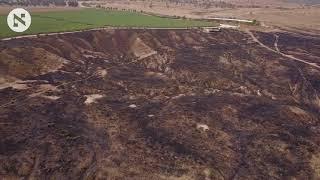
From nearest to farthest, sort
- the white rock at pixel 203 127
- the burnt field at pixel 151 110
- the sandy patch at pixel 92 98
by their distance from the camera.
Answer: the burnt field at pixel 151 110 < the white rock at pixel 203 127 < the sandy patch at pixel 92 98

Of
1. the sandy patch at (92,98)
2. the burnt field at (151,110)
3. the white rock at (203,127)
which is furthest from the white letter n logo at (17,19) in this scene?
the white rock at (203,127)

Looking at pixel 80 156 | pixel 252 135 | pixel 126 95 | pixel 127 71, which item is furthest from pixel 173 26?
pixel 80 156

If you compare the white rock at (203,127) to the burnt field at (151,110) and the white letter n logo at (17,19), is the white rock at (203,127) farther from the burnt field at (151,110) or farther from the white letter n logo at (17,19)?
the white letter n logo at (17,19)

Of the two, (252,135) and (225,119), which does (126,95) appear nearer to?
(225,119)

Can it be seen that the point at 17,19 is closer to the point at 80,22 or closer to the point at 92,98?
the point at 80,22

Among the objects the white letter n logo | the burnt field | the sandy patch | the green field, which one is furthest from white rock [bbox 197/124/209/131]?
the green field

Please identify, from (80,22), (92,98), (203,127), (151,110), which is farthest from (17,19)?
(203,127)

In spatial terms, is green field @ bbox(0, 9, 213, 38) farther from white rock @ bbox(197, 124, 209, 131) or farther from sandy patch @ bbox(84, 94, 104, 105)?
white rock @ bbox(197, 124, 209, 131)
